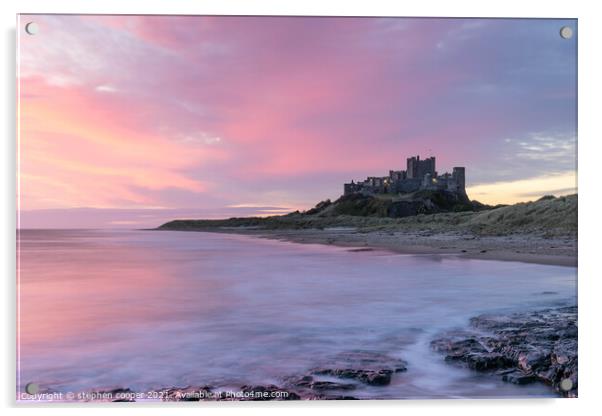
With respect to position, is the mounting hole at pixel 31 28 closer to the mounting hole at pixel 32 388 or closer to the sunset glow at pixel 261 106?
the sunset glow at pixel 261 106

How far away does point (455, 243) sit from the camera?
30.4 ft

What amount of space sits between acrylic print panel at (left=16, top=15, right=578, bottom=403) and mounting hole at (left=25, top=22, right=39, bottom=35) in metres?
0.01

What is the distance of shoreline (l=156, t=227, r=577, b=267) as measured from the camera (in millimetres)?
5242

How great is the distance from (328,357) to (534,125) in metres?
3.39

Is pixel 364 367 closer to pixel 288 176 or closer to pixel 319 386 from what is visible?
pixel 319 386

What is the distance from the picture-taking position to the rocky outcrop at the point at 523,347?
3744 mm

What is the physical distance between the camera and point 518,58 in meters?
4.53

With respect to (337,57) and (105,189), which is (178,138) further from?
(337,57)

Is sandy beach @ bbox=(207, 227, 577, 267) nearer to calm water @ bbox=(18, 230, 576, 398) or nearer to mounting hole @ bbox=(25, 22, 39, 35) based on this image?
calm water @ bbox=(18, 230, 576, 398)

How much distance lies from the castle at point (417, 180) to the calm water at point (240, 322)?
126 centimetres

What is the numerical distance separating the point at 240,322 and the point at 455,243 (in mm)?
6188

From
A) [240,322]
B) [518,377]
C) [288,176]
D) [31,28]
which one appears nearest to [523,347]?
[518,377]

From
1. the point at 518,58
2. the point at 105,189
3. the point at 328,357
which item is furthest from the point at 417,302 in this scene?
the point at 105,189

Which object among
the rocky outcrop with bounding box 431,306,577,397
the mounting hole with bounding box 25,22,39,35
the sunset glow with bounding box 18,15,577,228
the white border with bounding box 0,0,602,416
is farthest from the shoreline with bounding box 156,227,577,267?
the mounting hole with bounding box 25,22,39,35
